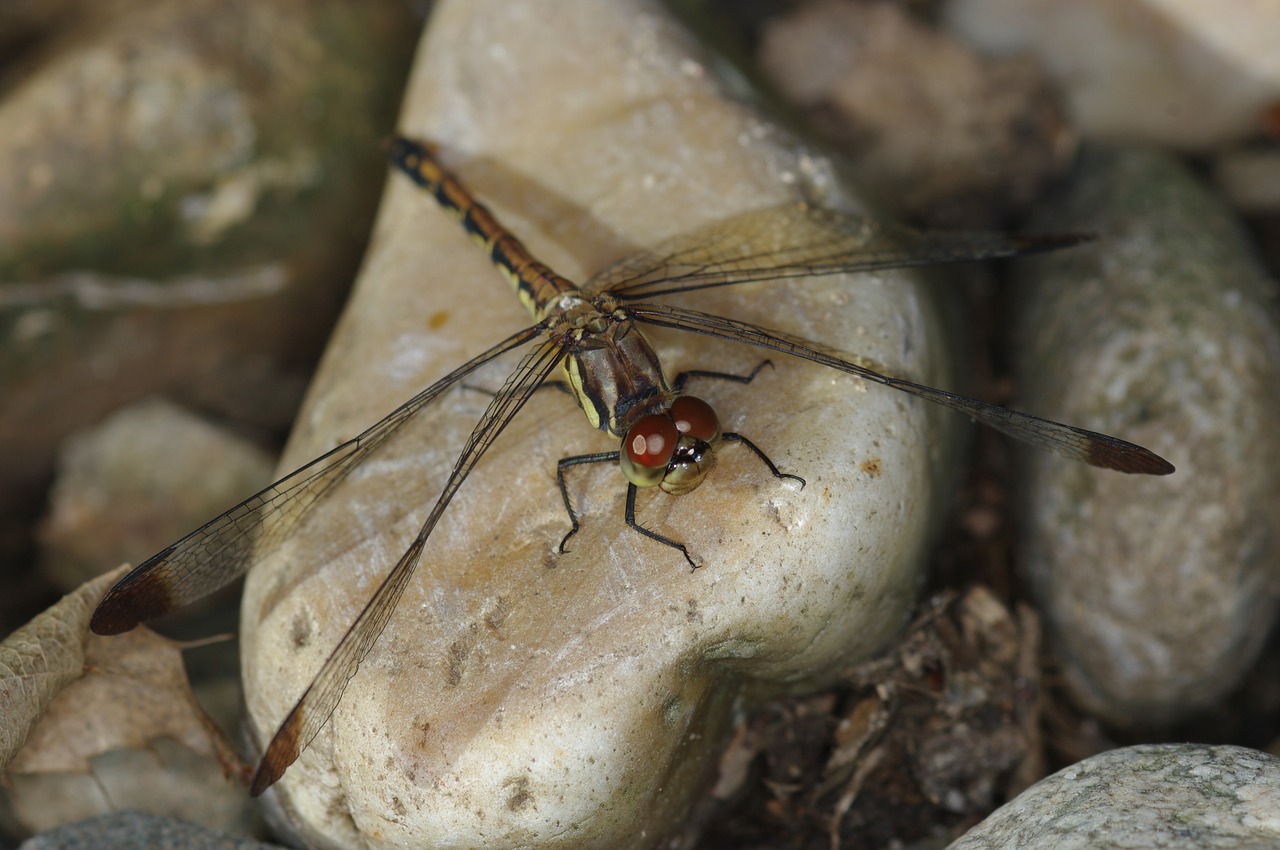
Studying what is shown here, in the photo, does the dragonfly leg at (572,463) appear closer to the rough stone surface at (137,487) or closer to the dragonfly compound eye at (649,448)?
the dragonfly compound eye at (649,448)

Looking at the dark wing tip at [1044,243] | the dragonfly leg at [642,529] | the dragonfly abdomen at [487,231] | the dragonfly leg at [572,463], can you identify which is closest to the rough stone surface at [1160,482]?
the dark wing tip at [1044,243]

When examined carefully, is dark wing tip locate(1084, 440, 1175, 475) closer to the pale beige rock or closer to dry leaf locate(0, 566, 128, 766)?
the pale beige rock

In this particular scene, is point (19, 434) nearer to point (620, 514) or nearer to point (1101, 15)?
point (620, 514)

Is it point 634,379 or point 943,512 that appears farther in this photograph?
point 943,512

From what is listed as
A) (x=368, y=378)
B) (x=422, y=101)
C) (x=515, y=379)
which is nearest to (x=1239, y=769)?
(x=515, y=379)

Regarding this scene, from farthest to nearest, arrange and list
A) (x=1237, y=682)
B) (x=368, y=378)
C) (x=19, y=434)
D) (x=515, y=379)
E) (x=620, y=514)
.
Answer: (x=19, y=434), (x=1237, y=682), (x=368, y=378), (x=515, y=379), (x=620, y=514)

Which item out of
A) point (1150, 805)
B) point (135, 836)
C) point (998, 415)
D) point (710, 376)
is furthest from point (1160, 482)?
point (135, 836)
